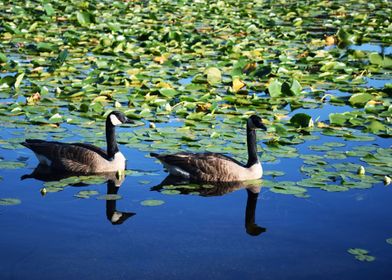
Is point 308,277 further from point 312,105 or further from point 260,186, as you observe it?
point 312,105

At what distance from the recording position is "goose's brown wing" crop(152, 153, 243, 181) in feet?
32.4

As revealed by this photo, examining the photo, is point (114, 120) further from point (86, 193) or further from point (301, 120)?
point (301, 120)

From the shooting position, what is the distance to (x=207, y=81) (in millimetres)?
14867

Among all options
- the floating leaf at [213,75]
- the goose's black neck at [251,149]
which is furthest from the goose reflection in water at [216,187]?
the floating leaf at [213,75]

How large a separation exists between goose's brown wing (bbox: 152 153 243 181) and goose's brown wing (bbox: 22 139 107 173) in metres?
1.04

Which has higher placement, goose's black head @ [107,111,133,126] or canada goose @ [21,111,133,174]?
goose's black head @ [107,111,133,126]

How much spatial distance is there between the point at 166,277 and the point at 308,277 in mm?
1361

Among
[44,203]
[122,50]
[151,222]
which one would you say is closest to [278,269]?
[151,222]

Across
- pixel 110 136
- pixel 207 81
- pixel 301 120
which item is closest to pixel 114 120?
pixel 110 136

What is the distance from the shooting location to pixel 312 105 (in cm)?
1330

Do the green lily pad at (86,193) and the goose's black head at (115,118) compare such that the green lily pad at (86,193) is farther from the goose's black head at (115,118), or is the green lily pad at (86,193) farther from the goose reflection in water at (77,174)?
Answer: the goose's black head at (115,118)

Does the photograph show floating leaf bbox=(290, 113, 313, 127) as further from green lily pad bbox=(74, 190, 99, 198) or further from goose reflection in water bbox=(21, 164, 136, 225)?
green lily pad bbox=(74, 190, 99, 198)

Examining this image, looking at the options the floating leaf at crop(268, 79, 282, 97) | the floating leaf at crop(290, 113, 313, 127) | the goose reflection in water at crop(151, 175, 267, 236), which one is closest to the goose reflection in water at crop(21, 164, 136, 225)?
the goose reflection in water at crop(151, 175, 267, 236)

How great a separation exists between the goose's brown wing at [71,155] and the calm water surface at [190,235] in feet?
1.74
